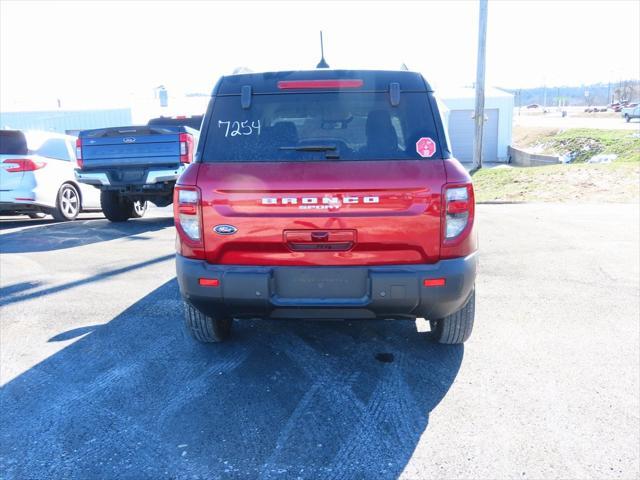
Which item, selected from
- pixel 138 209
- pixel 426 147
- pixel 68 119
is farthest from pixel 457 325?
pixel 68 119

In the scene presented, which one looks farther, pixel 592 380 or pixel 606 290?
pixel 606 290

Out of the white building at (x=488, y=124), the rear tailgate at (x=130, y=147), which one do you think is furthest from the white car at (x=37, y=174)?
the white building at (x=488, y=124)

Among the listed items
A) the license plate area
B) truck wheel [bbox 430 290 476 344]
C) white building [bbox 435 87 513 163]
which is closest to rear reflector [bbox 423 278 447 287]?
the license plate area

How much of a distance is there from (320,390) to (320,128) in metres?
1.64

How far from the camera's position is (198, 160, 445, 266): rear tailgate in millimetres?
2949

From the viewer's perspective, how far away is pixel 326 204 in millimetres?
2961

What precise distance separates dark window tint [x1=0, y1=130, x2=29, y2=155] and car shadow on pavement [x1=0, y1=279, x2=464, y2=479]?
608 centimetres

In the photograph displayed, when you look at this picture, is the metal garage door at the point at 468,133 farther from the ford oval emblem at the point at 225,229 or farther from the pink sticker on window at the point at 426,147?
the ford oval emblem at the point at 225,229

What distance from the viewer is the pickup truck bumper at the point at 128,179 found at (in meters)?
8.20

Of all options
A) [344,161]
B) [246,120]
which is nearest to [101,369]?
[246,120]

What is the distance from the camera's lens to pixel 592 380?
3.38 m

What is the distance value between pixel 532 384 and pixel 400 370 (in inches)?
33.3

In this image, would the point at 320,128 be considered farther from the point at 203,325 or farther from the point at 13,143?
the point at 13,143

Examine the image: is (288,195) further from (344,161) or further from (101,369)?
(101,369)
